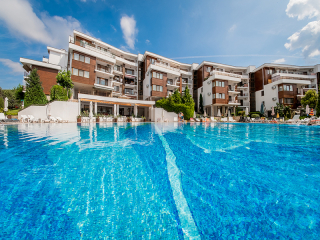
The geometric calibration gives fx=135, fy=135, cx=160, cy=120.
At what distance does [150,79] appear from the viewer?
27.5 meters

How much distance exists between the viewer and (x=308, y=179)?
2.50 metres

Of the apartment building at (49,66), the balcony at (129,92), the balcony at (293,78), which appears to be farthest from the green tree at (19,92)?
the balcony at (293,78)

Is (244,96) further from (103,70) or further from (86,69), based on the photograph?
(86,69)

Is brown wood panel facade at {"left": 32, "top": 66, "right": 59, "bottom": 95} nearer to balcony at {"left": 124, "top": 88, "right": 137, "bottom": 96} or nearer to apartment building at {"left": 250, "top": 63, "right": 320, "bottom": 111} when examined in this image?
balcony at {"left": 124, "top": 88, "right": 137, "bottom": 96}

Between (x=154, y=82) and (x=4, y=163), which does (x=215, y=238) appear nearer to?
(x=4, y=163)

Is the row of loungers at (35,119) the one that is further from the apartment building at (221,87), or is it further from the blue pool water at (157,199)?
the apartment building at (221,87)

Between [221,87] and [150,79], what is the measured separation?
51.9 feet

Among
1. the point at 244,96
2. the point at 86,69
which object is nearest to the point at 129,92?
the point at 86,69

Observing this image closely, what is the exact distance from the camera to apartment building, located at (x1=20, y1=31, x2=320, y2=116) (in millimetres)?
23359

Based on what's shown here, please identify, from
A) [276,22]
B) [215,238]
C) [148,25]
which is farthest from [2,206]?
[148,25]

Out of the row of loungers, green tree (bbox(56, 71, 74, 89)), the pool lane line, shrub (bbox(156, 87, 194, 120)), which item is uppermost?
green tree (bbox(56, 71, 74, 89))


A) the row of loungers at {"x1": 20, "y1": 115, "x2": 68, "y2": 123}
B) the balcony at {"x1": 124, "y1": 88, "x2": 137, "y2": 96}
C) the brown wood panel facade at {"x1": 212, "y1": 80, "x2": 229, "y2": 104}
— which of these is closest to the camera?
the row of loungers at {"x1": 20, "y1": 115, "x2": 68, "y2": 123}

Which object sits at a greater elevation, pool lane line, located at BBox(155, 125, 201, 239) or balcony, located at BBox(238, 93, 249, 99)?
balcony, located at BBox(238, 93, 249, 99)

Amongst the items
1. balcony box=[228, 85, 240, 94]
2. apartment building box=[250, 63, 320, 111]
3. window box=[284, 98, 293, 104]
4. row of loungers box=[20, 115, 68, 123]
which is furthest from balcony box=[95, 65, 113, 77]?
window box=[284, 98, 293, 104]
